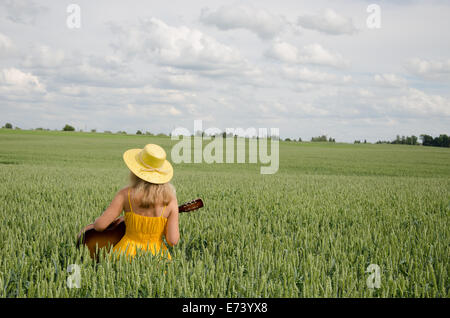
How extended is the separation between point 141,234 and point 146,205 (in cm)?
39

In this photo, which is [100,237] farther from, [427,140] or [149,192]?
[427,140]

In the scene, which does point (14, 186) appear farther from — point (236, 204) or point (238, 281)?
point (238, 281)

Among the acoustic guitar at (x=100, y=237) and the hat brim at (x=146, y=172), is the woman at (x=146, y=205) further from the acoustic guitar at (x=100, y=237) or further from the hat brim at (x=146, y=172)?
the acoustic guitar at (x=100, y=237)

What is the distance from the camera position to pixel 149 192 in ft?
12.4

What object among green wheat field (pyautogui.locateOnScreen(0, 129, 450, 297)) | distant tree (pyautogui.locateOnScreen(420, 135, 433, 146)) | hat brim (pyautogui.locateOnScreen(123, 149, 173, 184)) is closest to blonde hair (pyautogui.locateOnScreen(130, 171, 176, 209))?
hat brim (pyautogui.locateOnScreen(123, 149, 173, 184))

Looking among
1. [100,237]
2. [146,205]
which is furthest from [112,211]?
[100,237]

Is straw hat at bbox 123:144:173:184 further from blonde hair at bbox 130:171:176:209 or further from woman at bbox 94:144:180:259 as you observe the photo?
blonde hair at bbox 130:171:176:209

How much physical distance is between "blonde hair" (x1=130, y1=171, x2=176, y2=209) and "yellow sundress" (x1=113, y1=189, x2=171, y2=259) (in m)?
0.15

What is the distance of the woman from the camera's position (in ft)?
12.2

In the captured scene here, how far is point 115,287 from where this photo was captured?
10.7ft

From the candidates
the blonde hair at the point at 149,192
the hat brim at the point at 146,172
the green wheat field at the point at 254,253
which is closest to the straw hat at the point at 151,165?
the hat brim at the point at 146,172
